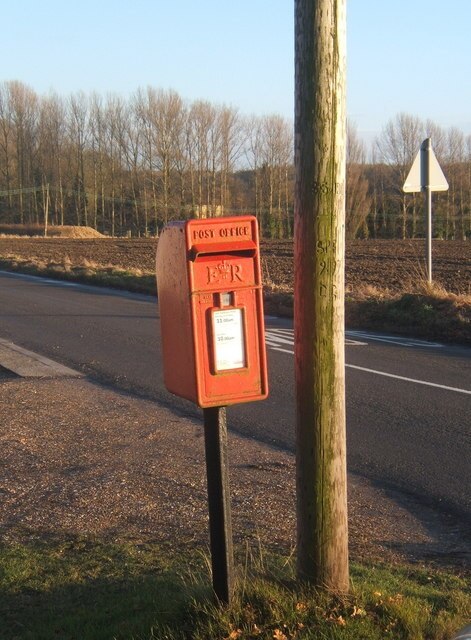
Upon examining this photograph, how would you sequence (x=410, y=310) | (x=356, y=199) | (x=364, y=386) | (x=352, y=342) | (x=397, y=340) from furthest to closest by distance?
1. (x=356, y=199)
2. (x=410, y=310)
3. (x=397, y=340)
4. (x=352, y=342)
5. (x=364, y=386)

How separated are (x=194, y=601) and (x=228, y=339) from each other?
1045mm

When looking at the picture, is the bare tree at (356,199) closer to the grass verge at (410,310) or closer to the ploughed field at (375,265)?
the ploughed field at (375,265)

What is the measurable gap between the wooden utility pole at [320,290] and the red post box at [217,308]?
222 millimetres

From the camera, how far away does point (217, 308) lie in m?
3.28

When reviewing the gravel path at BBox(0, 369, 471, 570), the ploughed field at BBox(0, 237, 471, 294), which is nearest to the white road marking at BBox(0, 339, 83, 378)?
the gravel path at BBox(0, 369, 471, 570)

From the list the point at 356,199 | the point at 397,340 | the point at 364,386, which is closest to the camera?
the point at 364,386

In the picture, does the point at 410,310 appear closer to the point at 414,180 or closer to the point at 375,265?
the point at 414,180

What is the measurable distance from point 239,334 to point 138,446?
3725mm

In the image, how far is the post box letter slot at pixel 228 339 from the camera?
3297 mm

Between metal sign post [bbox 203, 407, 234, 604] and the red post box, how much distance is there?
0.12 meters

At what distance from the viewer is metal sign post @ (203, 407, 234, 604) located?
3330 millimetres

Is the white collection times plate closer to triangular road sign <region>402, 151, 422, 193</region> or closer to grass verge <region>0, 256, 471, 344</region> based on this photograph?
grass verge <region>0, 256, 471, 344</region>

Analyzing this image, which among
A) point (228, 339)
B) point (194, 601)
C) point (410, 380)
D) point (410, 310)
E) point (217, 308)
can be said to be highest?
point (217, 308)

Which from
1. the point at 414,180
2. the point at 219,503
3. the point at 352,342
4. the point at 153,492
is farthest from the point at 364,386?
the point at 219,503
